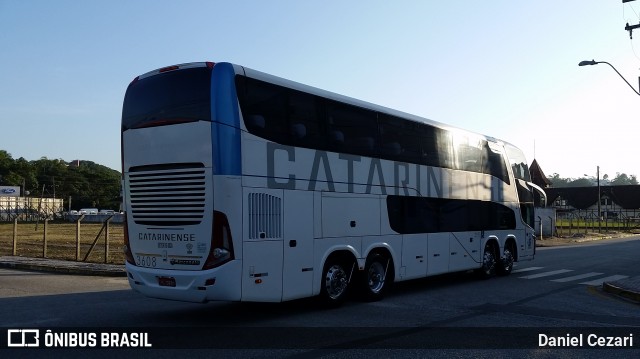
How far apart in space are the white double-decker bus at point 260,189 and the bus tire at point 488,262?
4.00 meters

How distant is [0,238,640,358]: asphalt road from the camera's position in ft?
24.9

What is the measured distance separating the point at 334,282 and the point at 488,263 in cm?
716

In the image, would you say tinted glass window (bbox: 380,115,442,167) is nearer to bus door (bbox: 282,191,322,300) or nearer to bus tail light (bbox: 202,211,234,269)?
bus door (bbox: 282,191,322,300)

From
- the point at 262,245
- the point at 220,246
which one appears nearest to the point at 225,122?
the point at 220,246

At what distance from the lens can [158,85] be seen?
9.48 metres

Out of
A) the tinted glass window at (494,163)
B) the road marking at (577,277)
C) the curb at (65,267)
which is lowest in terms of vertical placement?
the road marking at (577,277)

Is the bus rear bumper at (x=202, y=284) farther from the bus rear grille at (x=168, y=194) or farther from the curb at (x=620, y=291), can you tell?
the curb at (x=620, y=291)

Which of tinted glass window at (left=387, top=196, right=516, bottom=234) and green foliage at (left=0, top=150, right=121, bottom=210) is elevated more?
green foliage at (left=0, top=150, right=121, bottom=210)

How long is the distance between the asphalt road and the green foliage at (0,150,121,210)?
5442 inches

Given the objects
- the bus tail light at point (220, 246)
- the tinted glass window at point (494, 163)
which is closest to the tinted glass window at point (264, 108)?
the bus tail light at point (220, 246)

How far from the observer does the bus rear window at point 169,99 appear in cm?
889

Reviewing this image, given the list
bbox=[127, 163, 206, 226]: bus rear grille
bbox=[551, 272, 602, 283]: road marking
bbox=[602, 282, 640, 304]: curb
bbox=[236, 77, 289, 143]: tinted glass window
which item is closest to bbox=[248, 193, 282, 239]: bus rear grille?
bbox=[127, 163, 206, 226]: bus rear grille

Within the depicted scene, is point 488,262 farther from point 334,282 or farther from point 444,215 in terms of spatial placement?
point 334,282

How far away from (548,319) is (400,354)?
3992 mm
